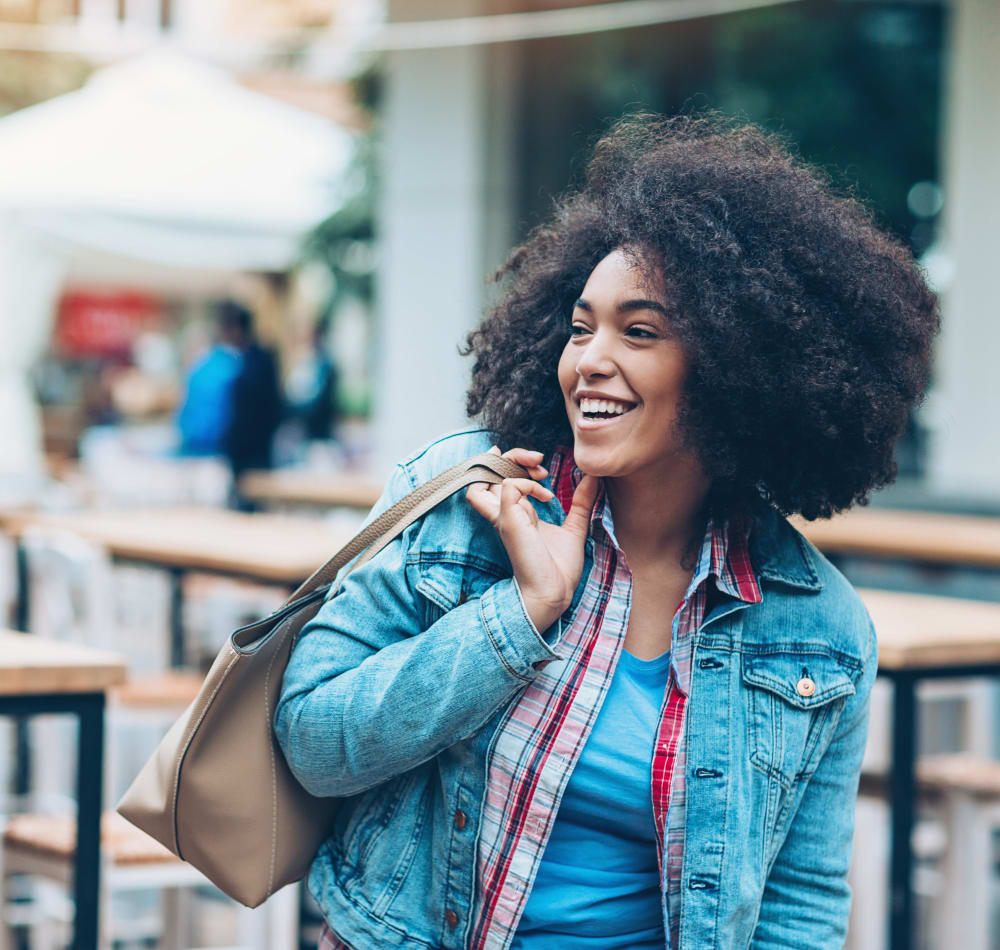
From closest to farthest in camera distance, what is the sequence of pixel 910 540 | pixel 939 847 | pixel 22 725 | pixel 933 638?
1. pixel 933 638
2. pixel 939 847
3. pixel 22 725
4. pixel 910 540

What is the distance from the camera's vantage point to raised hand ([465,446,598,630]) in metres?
1.77

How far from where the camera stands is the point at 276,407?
964 centimetres

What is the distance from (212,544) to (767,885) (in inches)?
119

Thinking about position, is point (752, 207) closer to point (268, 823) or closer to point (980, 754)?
point (268, 823)

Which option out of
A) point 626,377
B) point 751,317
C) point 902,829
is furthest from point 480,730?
point 902,829

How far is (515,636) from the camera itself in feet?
5.68

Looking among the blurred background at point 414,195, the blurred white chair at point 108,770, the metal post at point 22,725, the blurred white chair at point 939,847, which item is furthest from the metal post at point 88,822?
the blurred background at point 414,195

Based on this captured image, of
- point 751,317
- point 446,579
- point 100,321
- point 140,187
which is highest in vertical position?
point 100,321

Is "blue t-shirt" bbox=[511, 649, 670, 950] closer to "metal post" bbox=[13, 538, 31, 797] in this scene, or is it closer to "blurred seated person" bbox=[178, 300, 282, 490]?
"metal post" bbox=[13, 538, 31, 797]

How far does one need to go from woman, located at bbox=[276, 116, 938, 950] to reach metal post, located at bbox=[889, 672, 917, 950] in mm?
1251

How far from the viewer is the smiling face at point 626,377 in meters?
1.86

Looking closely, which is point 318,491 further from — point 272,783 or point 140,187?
point 272,783

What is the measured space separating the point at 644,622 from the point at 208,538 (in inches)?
125

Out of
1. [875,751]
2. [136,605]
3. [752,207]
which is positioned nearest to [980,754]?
[875,751]
